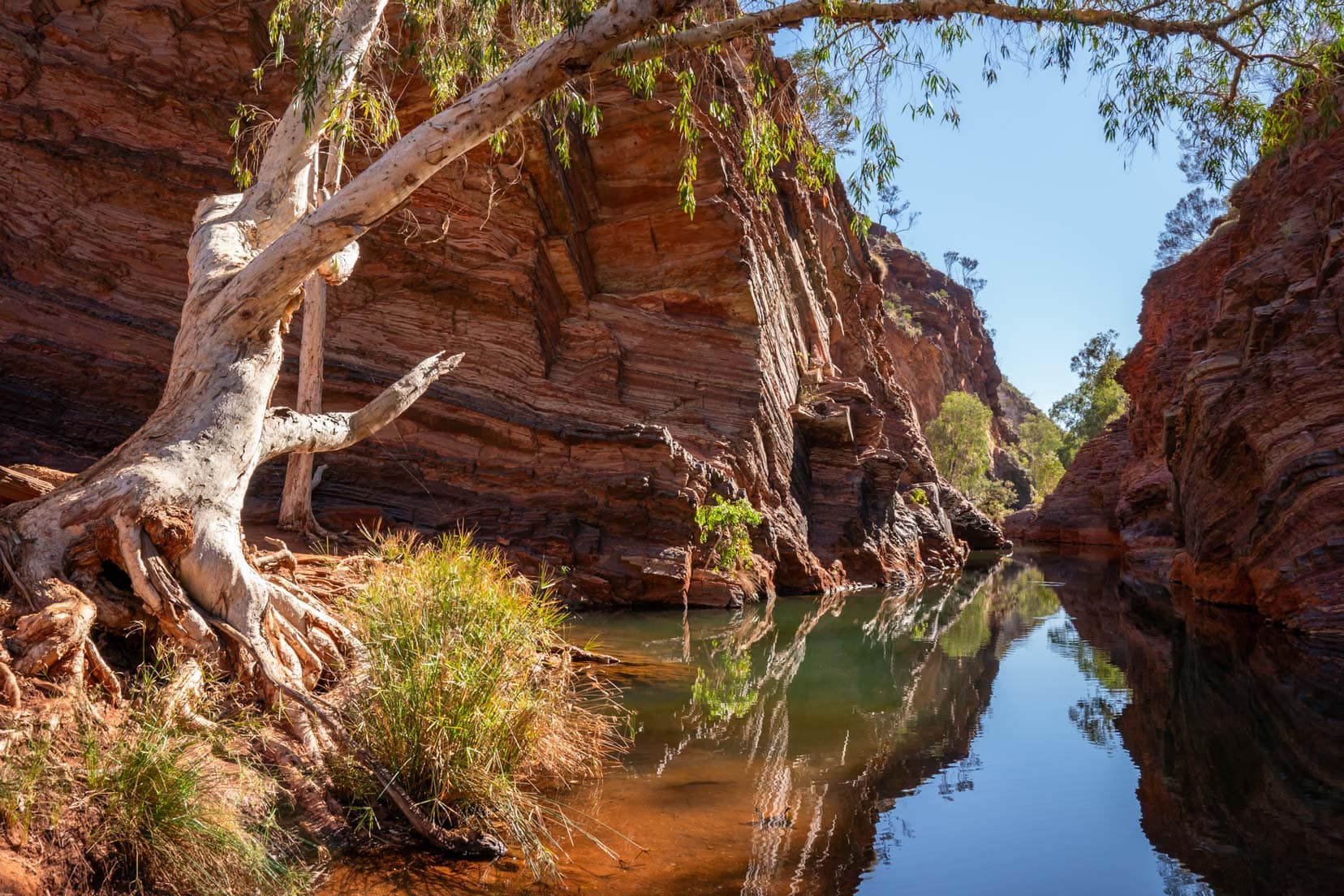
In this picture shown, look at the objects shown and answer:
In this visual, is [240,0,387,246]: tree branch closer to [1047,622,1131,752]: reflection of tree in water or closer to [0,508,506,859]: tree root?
[0,508,506,859]: tree root

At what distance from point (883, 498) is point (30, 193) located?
19.5m

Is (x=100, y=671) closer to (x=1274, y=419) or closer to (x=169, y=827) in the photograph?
(x=169, y=827)

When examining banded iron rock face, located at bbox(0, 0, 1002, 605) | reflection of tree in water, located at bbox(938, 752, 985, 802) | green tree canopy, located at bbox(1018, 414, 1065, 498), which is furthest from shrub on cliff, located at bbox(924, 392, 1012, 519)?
reflection of tree in water, located at bbox(938, 752, 985, 802)

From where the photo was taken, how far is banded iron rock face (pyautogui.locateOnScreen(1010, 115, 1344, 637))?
41.2 ft

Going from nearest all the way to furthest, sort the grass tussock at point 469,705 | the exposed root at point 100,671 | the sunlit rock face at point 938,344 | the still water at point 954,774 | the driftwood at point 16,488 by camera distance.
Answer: the grass tussock at point 469,705 < the still water at point 954,774 < the exposed root at point 100,671 < the driftwood at point 16,488 < the sunlit rock face at point 938,344

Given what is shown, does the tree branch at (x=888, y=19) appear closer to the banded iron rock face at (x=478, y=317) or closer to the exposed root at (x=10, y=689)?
the exposed root at (x=10, y=689)

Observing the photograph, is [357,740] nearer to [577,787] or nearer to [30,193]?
[577,787]

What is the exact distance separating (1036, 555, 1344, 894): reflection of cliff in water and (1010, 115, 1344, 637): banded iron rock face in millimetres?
1092

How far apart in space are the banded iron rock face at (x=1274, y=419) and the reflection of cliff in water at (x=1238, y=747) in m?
1.09

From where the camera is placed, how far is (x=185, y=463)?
220 inches

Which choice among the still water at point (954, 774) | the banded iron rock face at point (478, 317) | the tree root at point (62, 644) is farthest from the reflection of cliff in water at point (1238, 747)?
the banded iron rock face at point (478, 317)

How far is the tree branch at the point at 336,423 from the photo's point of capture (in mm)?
6617

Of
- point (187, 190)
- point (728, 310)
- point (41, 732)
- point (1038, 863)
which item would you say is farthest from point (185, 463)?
point (728, 310)

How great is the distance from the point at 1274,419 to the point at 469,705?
15023 millimetres
